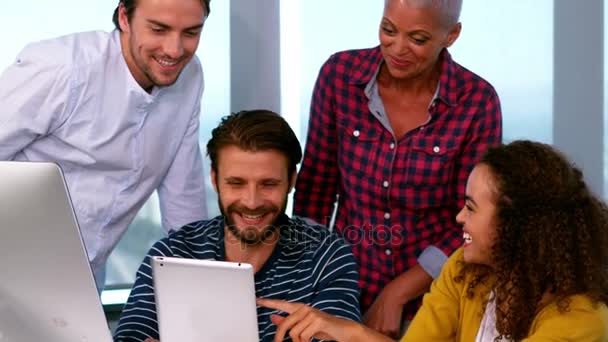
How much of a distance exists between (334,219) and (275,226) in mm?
359

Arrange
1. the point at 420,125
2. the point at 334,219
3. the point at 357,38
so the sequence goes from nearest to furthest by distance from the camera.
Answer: the point at 420,125 < the point at 334,219 < the point at 357,38

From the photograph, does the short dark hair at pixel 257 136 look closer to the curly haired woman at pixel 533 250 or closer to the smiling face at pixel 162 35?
the smiling face at pixel 162 35

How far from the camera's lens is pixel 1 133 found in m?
2.12

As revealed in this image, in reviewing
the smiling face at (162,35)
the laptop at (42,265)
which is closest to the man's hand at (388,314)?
the smiling face at (162,35)

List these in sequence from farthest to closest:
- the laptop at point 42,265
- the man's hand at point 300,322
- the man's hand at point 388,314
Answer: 1. the man's hand at point 388,314
2. the man's hand at point 300,322
3. the laptop at point 42,265

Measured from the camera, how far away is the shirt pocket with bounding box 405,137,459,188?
2.22 meters

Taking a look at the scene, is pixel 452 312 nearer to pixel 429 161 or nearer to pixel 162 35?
pixel 429 161

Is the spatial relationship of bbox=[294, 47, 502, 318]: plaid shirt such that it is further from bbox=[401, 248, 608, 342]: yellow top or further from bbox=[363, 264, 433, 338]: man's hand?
bbox=[401, 248, 608, 342]: yellow top

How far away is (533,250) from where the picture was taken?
185 cm

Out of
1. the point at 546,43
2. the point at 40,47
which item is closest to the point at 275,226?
the point at 40,47

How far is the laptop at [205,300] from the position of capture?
1.56m

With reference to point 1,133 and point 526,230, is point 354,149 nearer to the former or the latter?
point 526,230

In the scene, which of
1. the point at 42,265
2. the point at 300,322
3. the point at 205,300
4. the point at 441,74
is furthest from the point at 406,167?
the point at 42,265

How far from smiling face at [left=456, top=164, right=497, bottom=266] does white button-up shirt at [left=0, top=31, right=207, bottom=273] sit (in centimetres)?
78
